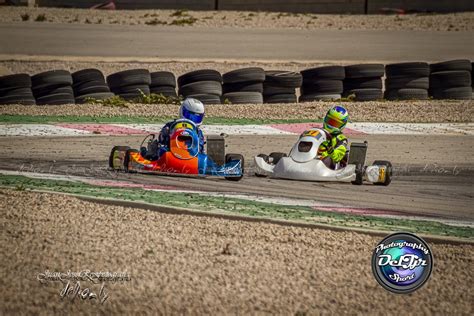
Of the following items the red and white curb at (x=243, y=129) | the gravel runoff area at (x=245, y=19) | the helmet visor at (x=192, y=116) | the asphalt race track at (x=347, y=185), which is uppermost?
the gravel runoff area at (x=245, y=19)

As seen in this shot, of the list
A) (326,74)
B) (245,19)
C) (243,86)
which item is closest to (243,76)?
(243,86)

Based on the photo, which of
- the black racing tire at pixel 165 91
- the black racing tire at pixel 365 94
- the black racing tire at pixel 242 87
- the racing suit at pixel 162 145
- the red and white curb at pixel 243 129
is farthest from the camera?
the black racing tire at pixel 365 94

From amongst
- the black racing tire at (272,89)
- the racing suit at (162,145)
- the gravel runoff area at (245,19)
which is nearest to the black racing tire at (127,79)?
the black racing tire at (272,89)

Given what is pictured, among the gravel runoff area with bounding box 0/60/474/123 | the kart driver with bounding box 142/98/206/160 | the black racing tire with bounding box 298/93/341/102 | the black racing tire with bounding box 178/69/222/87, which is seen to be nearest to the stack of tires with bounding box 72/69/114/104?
the gravel runoff area with bounding box 0/60/474/123

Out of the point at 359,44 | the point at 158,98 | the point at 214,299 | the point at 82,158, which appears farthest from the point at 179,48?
the point at 214,299

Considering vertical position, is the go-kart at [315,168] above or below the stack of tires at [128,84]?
below

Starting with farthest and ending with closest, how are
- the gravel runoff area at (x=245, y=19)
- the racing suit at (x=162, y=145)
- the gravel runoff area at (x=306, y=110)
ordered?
the gravel runoff area at (x=245, y=19)
the gravel runoff area at (x=306, y=110)
the racing suit at (x=162, y=145)

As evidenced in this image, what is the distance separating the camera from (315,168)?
1180 cm

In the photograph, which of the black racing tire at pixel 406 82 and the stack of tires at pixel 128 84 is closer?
the stack of tires at pixel 128 84

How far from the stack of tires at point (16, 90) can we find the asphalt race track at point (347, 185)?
325 centimetres

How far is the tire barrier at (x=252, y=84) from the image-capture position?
17.5 m

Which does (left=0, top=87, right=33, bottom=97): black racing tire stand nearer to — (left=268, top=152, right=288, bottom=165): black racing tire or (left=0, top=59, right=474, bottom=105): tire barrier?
(left=0, top=59, right=474, bottom=105): tire barrier

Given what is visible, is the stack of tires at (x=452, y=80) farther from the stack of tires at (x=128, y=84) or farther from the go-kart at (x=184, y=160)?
the go-kart at (x=184, y=160)

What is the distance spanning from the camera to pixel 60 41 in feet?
87.7
